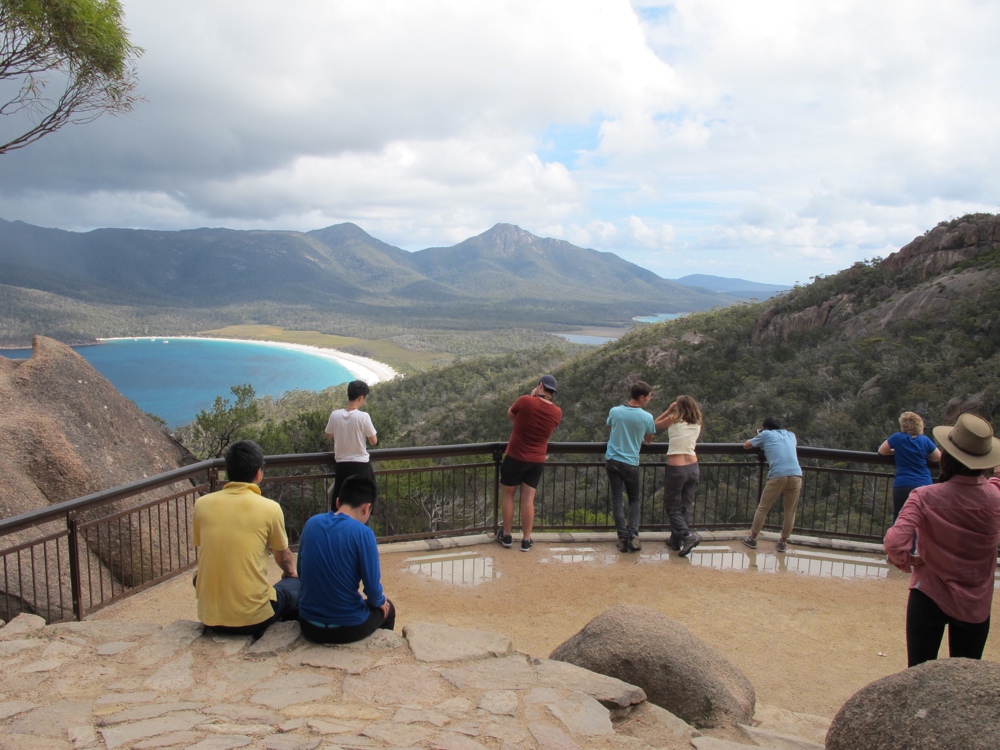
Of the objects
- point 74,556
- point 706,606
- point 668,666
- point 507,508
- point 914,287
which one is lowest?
point 706,606

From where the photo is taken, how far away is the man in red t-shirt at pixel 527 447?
652 centimetres

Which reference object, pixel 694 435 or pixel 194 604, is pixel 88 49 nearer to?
pixel 194 604

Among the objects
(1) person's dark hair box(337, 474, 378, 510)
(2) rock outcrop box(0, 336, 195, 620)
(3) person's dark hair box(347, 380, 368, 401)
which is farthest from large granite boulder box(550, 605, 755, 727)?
(2) rock outcrop box(0, 336, 195, 620)

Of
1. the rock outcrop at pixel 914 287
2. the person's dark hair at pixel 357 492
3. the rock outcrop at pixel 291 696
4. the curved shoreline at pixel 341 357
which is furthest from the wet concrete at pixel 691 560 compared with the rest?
the curved shoreline at pixel 341 357

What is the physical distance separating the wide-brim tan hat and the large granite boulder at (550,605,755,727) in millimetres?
1816

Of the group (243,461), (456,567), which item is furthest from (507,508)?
(243,461)

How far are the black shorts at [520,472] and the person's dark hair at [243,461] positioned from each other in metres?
3.19

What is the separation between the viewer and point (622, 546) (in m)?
6.90

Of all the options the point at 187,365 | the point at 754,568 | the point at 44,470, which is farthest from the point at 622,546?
the point at 187,365

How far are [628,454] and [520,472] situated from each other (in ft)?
3.57

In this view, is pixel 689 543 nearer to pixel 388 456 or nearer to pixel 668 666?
pixel 668 666

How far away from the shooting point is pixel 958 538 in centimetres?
336

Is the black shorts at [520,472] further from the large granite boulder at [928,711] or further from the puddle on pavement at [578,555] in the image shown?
the large granite boulder at [928,711]

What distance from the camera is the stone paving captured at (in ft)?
9.51
